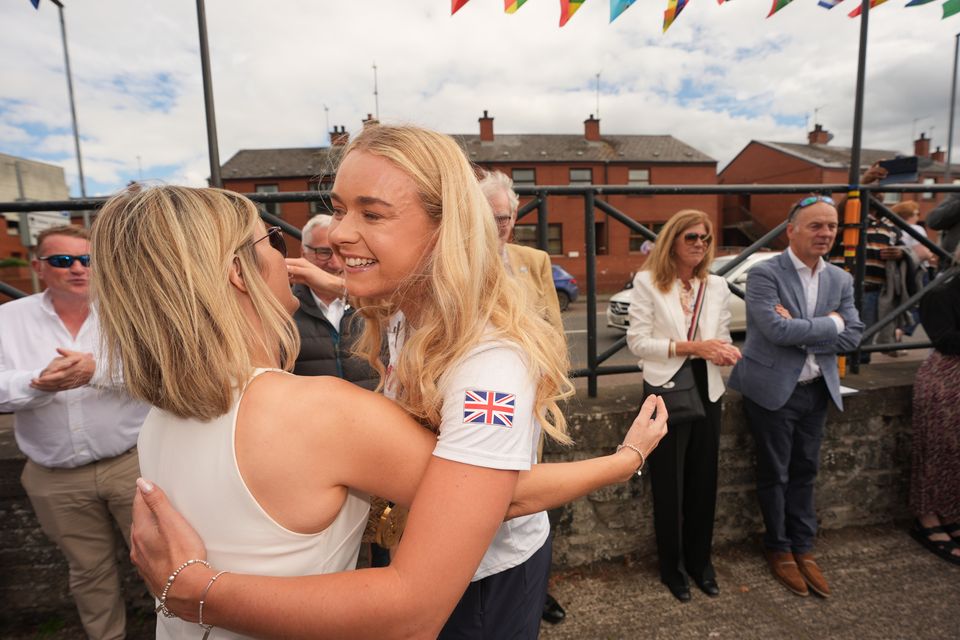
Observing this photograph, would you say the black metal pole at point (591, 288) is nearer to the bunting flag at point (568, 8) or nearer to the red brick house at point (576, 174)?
the bunting flag at point (568, 8)

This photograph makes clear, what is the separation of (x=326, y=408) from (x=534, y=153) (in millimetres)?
29310

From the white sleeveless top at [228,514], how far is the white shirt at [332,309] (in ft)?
5.62

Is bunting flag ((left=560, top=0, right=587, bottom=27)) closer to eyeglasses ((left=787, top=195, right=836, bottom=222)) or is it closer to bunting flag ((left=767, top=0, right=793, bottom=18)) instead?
bunting flag ((left=767, top=0, right=793, bottom=18))

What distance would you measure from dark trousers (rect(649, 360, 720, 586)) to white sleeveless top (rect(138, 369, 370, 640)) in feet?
7.10

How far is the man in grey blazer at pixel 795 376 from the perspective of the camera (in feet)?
9.05

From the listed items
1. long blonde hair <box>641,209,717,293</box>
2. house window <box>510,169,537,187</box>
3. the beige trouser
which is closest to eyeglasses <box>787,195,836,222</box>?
long blonde hair <box>641,209,717,293</box>

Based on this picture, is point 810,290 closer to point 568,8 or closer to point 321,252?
point 568,8

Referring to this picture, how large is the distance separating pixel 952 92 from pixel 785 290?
24550 millimetres

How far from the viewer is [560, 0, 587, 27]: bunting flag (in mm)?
3223

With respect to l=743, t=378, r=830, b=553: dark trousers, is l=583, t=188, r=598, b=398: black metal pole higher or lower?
higher

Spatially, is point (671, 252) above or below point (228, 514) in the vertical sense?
above

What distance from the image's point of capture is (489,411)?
0.92 meters

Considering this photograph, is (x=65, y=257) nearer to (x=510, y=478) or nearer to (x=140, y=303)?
(x=140, y=303)

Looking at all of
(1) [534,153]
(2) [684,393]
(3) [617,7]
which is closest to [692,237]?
(2) [684,393]
